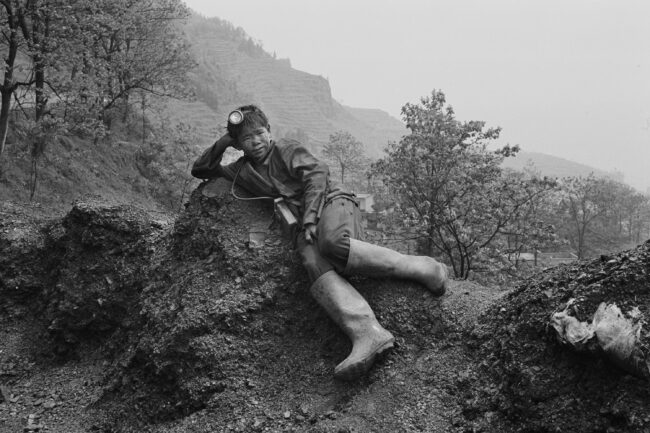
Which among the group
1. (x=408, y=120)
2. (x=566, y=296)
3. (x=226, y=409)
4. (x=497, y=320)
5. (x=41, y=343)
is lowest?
(x=41, y=343)

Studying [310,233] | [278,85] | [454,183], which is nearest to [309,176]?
[310,233]

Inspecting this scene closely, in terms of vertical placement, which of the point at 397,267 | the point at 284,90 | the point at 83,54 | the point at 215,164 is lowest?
the point at 397,267

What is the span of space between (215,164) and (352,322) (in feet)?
7.53

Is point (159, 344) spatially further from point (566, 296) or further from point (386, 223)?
point (386, 223)

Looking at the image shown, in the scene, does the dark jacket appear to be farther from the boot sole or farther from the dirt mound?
the dirt mound

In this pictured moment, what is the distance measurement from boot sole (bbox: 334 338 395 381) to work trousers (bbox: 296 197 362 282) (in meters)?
0.68

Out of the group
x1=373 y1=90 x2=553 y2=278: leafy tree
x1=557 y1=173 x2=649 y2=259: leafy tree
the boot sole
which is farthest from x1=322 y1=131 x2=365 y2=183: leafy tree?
the boot sole

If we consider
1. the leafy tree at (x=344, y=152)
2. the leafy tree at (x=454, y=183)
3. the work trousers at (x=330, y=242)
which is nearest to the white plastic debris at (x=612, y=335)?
the work trousers at (x=330, y=242)

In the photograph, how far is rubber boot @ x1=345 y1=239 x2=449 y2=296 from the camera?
4.15m

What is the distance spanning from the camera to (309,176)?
4625 millimetres

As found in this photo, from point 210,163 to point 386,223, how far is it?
28.9ft

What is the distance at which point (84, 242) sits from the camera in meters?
5.98

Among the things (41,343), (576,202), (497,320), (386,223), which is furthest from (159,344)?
(576,202)

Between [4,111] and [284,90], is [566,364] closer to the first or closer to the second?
[4,111]
